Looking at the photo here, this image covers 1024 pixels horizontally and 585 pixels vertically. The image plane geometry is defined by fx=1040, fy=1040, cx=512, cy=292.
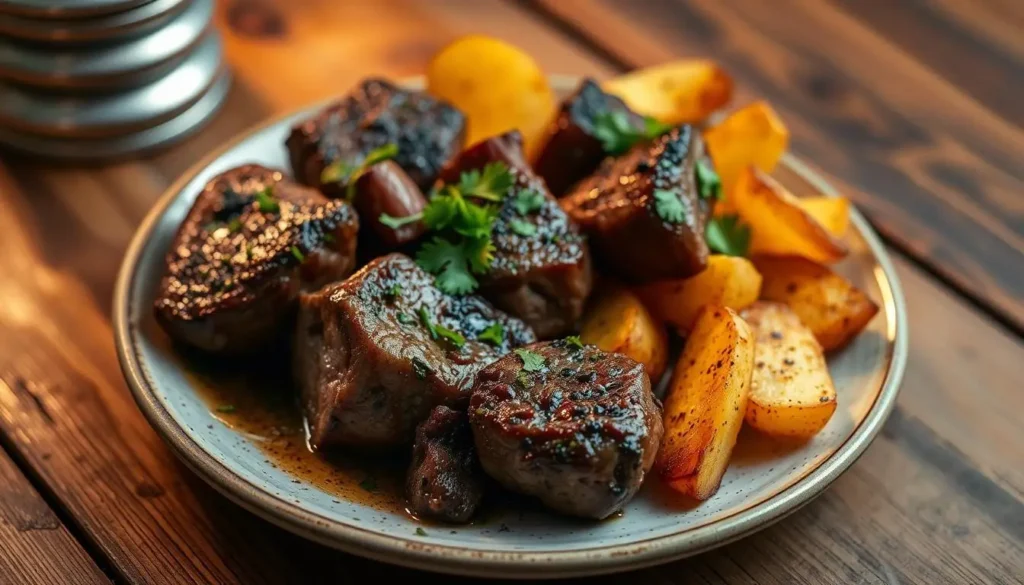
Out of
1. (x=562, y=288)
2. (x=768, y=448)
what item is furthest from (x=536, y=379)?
(x=768, y=448)

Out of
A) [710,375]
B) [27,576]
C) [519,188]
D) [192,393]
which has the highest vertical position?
[519,188]

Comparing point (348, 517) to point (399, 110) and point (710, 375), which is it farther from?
point (399, 110)

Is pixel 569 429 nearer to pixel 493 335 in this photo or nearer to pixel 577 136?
pixel 493 335

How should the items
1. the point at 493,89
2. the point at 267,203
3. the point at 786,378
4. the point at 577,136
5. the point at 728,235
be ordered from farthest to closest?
the point at 493,89, the point at 577,136, the point at 728,235, the point at 267,203, the point at 786,378

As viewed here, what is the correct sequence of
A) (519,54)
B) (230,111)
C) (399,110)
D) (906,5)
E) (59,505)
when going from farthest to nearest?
(906,5), (230,111), (519,54), (399,110), (59,505)

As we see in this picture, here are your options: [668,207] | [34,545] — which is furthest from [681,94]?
[34,545]

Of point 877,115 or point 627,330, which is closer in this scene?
point 627,330

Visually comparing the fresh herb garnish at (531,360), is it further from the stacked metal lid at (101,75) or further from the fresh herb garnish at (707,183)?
the stacked metal lid at (101,75)
